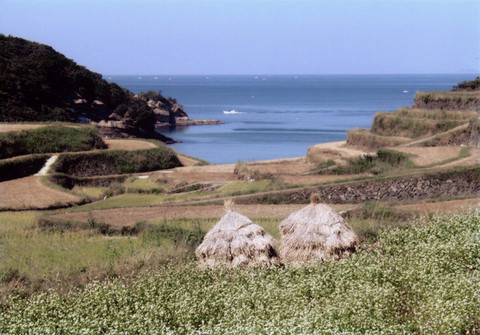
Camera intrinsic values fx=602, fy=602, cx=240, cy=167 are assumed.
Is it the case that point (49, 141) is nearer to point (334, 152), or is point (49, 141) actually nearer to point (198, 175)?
point (198, 175)

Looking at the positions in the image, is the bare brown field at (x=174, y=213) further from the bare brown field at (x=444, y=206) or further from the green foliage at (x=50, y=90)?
the green foliage at (x=50, y=90)

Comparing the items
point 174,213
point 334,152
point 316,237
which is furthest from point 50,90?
point 316,237

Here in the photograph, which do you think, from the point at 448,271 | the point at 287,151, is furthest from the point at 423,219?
the point at 287,151

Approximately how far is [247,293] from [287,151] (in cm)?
5470

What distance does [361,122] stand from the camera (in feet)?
305

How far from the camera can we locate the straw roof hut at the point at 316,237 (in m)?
13.1

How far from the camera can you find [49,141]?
113ft

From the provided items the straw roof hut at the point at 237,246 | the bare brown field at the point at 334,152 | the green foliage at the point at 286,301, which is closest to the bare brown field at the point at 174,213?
the straw roof hut at the point at 237,246

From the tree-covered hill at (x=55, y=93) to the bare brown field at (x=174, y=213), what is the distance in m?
29.5

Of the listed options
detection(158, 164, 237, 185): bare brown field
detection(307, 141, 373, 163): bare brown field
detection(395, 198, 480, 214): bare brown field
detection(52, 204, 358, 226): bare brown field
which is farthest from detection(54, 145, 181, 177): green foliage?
detection(395, 198, 480, 214): bare brown field

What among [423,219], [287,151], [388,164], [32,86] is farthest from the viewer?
[287,151]

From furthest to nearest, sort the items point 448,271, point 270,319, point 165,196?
point 165,196, point 448,271, point 270,319

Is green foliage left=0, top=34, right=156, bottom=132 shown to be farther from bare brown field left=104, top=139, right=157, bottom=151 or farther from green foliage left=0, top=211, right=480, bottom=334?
green foliage left=0, top=211, right=480, bottom=334

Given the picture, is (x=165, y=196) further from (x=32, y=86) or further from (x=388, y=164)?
(x=32, y=86)
